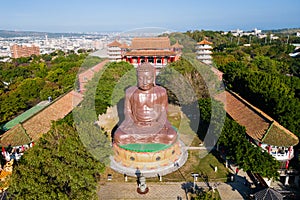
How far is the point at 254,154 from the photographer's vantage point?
43.1 feet

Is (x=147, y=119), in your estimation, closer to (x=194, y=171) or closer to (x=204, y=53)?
(x=194, y=171)

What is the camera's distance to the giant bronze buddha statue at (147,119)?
15320mm

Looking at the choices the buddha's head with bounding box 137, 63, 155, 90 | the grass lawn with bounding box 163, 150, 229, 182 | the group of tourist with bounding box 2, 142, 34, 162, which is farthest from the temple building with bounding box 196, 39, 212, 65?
the group of tourist with bounding box 2, 142, 34, 162

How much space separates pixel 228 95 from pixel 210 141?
5.83 m

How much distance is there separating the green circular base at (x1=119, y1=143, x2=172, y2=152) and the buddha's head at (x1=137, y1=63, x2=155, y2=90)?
3558mm

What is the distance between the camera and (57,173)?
10.1 meters

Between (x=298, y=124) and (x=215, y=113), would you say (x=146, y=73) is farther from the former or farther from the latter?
(x=298, y=124)

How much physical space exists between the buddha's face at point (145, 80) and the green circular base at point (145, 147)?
356 cm

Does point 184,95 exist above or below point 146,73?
below

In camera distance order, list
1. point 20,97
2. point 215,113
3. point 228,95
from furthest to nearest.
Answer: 1. point 20,97
2. point 228,95
3. point 215,113

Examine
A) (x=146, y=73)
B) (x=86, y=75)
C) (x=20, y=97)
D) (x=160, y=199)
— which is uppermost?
(x=146, y=73)

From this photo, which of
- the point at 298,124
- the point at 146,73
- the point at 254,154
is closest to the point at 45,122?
the point at 146,73

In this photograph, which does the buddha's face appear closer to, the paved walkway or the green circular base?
the green circular base

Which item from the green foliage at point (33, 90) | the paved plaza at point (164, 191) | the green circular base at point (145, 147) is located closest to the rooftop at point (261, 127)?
the paved plaza at point (164, 191)
